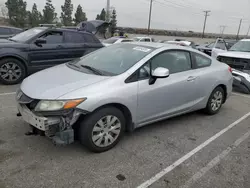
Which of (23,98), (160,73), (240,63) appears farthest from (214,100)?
(240,63)

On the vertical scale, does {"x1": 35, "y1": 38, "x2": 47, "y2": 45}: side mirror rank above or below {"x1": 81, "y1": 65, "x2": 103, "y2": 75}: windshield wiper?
above

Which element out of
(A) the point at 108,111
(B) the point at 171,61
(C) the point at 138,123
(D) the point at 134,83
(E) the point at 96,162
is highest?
(B) the point at 171,61

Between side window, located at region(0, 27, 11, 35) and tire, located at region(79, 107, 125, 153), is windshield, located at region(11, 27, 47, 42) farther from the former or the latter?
side window, located at region(0, 27, 11, 35)

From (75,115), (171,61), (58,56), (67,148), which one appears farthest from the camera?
(58,56)

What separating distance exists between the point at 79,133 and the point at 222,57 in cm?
724

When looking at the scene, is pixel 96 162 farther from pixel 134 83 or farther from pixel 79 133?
pixel 134 83

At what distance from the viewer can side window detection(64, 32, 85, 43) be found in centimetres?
719

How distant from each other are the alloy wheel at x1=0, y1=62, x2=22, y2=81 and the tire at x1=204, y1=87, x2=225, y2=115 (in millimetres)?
4887

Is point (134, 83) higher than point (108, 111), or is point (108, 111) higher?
point (134, 83)

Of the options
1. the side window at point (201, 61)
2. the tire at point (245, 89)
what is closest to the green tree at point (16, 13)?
the tire at point (245, 89)

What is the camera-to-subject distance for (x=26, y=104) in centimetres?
295

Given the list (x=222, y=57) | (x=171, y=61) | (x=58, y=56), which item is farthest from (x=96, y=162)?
(x=222, y=57)

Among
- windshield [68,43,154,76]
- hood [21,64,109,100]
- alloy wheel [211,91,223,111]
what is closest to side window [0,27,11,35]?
windshield [68,43,154,76]

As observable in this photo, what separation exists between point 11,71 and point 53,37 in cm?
158
